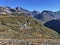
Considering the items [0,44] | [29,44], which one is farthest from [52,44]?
[0,44]

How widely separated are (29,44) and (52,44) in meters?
4.15

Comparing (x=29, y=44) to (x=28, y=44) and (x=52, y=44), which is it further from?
(x=52, y=44)

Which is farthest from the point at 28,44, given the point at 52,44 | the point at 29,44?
the point at 52,44

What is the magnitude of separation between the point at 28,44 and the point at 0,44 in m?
5.50

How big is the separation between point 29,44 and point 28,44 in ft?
0.63

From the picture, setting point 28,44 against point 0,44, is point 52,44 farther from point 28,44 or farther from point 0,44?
point 0,44

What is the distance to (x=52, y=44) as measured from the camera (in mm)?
33094

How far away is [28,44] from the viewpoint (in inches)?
1298

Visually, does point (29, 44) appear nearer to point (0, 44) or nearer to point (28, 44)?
point (28, 44)

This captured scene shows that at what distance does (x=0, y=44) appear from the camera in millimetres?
34500

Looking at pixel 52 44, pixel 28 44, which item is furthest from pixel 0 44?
pixel 52 44

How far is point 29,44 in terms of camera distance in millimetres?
32906
